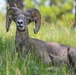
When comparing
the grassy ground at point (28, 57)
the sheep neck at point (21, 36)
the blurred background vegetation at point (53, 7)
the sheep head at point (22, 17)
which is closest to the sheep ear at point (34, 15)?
the sheep head at point (22, 17)

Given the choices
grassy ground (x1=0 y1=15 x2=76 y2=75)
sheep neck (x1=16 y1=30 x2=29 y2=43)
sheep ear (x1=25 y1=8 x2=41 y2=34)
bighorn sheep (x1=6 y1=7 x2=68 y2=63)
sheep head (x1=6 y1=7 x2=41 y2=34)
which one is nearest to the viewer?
grassy ground (x1=0 y1=15 x2=76 y2=75)

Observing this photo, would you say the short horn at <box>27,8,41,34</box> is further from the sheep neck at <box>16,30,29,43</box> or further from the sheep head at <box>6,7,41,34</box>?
the sheep neck at <box>16,30,29,43</box>

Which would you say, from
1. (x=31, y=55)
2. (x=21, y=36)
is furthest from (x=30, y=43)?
(x=31, y=55)

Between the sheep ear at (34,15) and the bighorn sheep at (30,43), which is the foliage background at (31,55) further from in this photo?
the sheep ear at (34,15)

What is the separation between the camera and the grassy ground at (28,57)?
9.11 m

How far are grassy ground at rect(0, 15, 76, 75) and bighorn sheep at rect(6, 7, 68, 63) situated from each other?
10.4 inches

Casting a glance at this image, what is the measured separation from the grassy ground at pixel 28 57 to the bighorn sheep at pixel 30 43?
265 mm

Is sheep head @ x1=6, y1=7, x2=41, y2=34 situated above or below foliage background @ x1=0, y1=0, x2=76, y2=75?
above

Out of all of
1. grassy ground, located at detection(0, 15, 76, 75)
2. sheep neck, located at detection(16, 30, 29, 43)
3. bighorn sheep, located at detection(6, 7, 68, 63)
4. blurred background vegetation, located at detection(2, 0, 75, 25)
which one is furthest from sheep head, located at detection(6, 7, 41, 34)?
blurred background vegetation, located at detection(2, 0, 75, 25)

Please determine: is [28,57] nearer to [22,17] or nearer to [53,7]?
[22,17]

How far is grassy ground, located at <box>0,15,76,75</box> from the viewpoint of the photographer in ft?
29.9

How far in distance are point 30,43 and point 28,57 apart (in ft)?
3.10

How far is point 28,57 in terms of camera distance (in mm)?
10312

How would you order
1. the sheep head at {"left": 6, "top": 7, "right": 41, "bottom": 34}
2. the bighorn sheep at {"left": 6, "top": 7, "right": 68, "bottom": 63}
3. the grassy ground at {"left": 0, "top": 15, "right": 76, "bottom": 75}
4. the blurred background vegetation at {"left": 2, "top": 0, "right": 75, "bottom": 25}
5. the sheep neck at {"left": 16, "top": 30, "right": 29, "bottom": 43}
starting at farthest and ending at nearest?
1. the blurred background vegetation at {"left": 2, "top": 0, "right": 75, "bottom": 25}
2. the sheep neck at {"left": 16, "top": 30, "right": 29, "bottom": 43}
3. the bighorn sheep at {"left": 6, "top": 7, "right": 68, "bottom": 63}
4. the sheep head at {"left": 6, "top": 7, "right": 41, "bottom": 34}
5. the grassy ground at {"left": 0, "top": 15, "right": 76, "bottom": 75}
